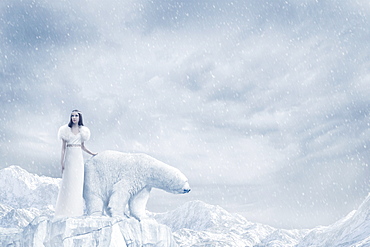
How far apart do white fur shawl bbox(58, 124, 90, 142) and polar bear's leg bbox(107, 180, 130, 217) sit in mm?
2860

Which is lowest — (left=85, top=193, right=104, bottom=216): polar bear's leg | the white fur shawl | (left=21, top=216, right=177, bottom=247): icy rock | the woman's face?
(left=21, top=216, right=177, bottom=247): icy rock

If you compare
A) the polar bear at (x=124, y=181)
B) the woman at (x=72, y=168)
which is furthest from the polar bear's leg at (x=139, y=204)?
the woman at (x=72, y=168)

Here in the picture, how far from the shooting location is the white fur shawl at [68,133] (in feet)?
68.3

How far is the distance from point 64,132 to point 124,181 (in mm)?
3827

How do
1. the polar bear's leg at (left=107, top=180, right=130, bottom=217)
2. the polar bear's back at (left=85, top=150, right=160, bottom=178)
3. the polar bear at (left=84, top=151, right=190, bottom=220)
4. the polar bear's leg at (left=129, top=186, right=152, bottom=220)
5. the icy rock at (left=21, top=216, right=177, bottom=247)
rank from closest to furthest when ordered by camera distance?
the icy rock at (left=21, top=216, right=177, bottom=247) → the polar bear's leg at (left=107, top=180, right=130, bottom=217) → the polar bear at (left=84, top=151, right=190, bottom=220) → the polar bear's back at (left=85, top=150, right=160, bottom=178) → the polar bear's leg at (left=129, top=186, right=152, bottom=220)

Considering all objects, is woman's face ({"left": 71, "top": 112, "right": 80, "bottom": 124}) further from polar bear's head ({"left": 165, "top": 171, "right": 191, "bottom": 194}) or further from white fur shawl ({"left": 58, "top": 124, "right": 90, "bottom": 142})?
polar bear's head ({"left": 165, "top": 171, "right": 191, "bottom": 194})

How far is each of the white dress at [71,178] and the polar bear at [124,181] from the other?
633mm

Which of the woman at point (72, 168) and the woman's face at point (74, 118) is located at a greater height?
the woman's face at point (74, 118)

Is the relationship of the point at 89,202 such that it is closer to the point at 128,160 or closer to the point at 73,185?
the point at 73,185

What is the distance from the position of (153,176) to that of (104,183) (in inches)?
98.5

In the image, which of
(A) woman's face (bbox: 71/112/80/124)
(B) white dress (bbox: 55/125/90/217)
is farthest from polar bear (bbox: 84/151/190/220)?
(A) woman's face (bbox: 71/112/80/124)

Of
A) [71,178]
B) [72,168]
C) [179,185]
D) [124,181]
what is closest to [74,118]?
[72,168]

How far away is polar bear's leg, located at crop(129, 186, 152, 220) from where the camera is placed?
22.0 metres

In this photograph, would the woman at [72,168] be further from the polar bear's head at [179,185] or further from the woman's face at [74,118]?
the polar bear's head at [179,185]
